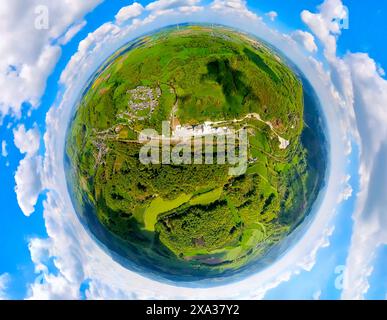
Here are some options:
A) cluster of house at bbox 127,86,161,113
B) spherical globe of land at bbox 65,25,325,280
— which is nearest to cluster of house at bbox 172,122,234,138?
spherical globe of land at bbox 65,25,325,280

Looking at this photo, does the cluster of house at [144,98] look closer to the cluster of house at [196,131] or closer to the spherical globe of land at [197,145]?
the spherical globe of land at [197,145]

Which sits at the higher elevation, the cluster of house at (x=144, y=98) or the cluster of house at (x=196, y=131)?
the cluster of house at (x=144, y=98)

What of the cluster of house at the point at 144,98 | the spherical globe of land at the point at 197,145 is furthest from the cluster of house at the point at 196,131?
the cluster of house at the point at 144,98

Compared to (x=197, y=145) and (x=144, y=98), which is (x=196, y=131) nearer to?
(x=197, y=145)

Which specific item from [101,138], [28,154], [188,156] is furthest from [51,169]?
[188,156]

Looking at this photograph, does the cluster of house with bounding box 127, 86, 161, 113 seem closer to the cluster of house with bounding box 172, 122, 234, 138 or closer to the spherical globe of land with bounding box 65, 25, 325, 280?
the spherical globe of land with bounding box 65, 25, 325, 280

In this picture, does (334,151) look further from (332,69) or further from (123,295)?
(123,295)

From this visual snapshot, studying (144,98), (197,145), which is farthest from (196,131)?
(144,98)

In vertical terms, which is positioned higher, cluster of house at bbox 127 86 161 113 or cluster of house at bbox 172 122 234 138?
cluster of house at bbox 127 86 161 113
